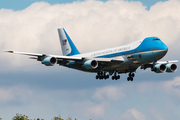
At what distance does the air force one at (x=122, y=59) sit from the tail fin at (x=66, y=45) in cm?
601

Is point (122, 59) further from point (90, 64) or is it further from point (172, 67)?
point (172, 67)

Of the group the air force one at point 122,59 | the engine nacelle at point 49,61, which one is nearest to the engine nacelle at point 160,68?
the air force one at point 122,59

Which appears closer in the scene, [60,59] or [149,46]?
[149,46]

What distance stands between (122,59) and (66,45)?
21757 millimetres

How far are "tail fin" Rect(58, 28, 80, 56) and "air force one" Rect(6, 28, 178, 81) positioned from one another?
19.7ft

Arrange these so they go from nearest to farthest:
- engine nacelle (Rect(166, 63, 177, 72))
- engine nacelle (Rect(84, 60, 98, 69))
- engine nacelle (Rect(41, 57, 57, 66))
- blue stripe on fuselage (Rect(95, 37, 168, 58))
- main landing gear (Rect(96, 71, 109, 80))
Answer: blue stripe on fuselage (Rect(95, 37, 168, 58))
engine nacelle (Rect(41, 57, 57, 66))
engine nacelle (Rect(84, 60, 98, 69))
main landing gear (Rect(96, 71, 109, 80))
engine nacelle (Rect(166, 63, 177, 72))

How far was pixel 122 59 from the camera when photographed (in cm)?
7219

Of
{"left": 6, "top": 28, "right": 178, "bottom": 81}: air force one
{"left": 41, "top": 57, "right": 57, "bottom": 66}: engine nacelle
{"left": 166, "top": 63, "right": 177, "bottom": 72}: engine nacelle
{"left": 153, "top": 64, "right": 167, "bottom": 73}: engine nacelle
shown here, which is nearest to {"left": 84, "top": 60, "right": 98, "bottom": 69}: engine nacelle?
{"left": 6, "top": 28, "right": 178, "bottom": 81}: air force one

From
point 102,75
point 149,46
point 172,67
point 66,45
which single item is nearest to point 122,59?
point 149,46

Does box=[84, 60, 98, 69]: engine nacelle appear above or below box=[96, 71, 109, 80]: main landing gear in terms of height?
above

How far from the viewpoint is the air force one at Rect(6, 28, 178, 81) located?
6944 centimetres

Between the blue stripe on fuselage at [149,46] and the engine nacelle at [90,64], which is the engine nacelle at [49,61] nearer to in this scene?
the engine nacelle at [90,64]

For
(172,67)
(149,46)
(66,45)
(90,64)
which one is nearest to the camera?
(149,46)

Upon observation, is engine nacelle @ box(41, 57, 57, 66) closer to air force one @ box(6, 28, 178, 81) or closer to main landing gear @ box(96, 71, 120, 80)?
air force one @ box(6, 28, 178, 81)
